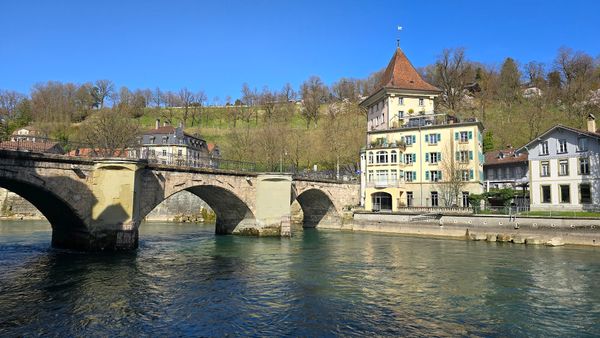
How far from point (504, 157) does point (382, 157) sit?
17468mm

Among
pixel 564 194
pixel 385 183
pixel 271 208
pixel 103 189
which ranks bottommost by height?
pixel 271 208

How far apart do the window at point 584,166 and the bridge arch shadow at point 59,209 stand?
4057 centimetres

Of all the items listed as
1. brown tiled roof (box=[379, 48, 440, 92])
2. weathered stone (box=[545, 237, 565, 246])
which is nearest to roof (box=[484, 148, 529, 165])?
brown tiled roof (box=[379, 48, 440, 92])

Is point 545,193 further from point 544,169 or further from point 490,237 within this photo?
point 490,237

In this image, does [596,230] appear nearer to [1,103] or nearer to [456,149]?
[456,149]

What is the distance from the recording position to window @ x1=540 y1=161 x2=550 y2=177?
40.8m

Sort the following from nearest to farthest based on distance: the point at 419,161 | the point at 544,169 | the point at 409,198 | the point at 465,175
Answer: the point at 544,169
the point at 465,175
the point at 419,161
the point at 409,198

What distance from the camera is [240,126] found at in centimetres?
10275

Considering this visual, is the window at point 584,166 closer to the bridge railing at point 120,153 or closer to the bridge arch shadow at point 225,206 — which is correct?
the bridge railing at point 120,153

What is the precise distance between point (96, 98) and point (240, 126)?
130ft

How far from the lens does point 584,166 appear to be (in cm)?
3828

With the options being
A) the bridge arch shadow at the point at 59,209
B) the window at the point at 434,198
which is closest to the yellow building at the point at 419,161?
the window at the point at 434,198

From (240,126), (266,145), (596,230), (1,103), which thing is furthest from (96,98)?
(596,230)

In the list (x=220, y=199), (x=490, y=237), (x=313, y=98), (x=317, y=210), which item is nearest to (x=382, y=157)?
(x=317, y=210)
